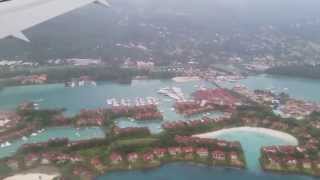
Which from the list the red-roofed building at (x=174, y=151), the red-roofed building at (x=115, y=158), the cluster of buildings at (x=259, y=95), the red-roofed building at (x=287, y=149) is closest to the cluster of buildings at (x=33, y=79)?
the red-roofed building at (x=115, y=158)

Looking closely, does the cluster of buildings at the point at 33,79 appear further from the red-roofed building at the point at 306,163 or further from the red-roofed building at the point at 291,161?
the red-roofed building at the point at 306,163

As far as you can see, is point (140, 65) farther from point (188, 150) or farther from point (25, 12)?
point (25, 12)

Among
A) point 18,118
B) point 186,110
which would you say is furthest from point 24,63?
point 186,110

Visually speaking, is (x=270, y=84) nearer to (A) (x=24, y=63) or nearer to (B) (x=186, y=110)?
(B) (x=186, y=110)

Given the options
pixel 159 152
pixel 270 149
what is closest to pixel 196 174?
pixel 159 152

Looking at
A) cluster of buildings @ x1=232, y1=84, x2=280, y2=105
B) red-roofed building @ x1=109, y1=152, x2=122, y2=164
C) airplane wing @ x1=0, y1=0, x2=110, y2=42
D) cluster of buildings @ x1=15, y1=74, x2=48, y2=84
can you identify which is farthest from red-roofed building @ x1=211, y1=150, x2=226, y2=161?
cluster of buildings @ x1=15, y1=74, x2=48, y2=84

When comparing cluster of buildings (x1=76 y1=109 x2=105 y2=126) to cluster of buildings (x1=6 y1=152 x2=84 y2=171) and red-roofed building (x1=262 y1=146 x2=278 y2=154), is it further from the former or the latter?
red-roofed building (x1=262 y1=146 x2=278 y2=154)
